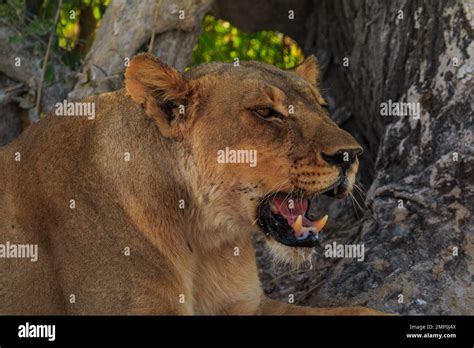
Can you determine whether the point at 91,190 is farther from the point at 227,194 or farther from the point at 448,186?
the point at 448,186

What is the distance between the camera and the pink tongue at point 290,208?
12.2 feet

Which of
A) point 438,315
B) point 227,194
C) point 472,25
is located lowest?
point 438,315

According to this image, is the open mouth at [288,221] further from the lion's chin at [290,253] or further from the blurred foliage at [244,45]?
the blurred foliage at [244,45]

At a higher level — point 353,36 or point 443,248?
point 353,36

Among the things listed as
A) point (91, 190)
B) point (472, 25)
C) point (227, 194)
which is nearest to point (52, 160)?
point (91, 190)

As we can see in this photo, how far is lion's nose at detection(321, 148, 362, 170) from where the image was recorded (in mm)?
3553

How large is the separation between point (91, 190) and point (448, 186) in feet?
5.45

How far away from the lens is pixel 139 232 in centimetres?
380

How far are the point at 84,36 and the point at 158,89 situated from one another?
3.62m

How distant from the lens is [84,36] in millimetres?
7223

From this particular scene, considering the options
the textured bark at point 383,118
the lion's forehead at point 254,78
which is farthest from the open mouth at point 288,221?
the textured bark at point 383,118

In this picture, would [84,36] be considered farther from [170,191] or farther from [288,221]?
[288,221]

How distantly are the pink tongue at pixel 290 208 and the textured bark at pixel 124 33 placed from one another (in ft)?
6.66

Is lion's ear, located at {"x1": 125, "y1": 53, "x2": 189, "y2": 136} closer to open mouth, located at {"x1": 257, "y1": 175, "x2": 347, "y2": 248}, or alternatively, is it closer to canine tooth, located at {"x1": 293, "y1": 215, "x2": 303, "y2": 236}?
open mouth, located at {"x1": 257, "y1": 175, "x2": 347, "y2": 248}
